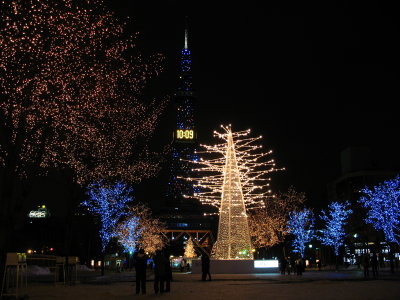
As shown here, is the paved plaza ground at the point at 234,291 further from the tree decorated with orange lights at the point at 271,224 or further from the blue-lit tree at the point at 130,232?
the blue-lit tree at the point at 130,232

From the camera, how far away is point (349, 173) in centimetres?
8012

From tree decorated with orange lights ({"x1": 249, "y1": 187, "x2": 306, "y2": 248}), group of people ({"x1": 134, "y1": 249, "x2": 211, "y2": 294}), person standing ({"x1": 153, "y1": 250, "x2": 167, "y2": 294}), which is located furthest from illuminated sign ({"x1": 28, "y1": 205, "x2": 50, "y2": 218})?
person standing ({"x1": 153, "y1": 250, "x2": 167, "y2": 294})

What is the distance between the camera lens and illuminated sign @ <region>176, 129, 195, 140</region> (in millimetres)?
158000

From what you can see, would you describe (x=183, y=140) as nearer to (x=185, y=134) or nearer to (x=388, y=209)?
(x=185, y=134)

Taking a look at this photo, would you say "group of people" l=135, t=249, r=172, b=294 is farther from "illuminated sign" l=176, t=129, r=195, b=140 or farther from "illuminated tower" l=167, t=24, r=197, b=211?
"illuminated sign" l=176, t=129, r=195, b=140

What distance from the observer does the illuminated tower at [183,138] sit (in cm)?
14412

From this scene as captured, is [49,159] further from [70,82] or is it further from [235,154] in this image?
[235,154]

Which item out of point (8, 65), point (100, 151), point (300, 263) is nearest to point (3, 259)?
point (8, 65)

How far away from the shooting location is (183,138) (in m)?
158

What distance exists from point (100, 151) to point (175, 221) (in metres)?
116

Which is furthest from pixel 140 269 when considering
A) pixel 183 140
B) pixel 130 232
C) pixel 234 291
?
pixel 183 140

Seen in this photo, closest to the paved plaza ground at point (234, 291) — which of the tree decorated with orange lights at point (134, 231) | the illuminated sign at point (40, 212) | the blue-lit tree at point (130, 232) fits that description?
the tree decorated with orange lights at point (134, 231)

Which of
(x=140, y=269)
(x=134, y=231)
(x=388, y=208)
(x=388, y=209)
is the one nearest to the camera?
(x=140, y=269)

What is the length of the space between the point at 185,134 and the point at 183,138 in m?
1.60
